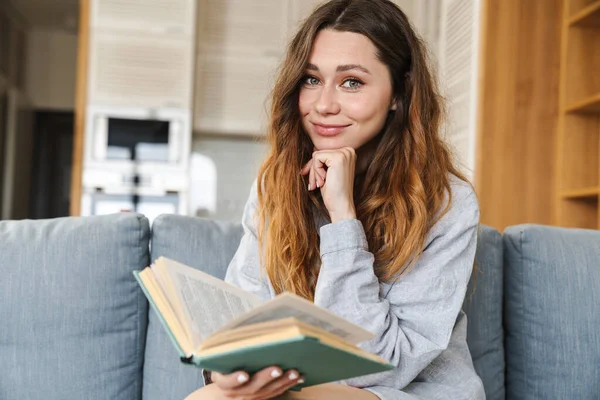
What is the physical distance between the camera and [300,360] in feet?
2.62

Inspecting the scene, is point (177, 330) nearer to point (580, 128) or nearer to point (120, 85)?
point (580, 128)

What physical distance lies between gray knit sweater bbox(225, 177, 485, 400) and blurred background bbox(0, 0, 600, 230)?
157cm

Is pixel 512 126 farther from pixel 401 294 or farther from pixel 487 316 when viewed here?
pixel 401 294

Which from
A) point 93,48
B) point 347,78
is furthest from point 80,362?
point 93,48

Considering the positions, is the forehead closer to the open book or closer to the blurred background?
the open book

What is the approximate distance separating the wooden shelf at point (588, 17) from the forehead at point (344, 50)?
6.91 feet

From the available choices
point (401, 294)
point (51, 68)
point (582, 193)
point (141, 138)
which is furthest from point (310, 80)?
point (51, 68)

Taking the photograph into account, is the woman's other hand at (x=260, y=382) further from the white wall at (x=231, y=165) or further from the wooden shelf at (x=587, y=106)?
the white wall at (x=231, y=165)

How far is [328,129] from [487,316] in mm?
618

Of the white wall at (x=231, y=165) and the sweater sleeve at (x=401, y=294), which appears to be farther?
the white wall at (x=231, y=165)

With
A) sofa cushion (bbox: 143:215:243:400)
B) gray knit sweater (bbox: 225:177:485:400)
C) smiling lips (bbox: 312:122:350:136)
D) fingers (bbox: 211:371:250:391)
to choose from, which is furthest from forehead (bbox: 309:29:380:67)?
fingers (bbox: 211:371:250:391)

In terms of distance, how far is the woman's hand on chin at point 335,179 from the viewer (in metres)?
1.24

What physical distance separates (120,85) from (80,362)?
9.75 feet

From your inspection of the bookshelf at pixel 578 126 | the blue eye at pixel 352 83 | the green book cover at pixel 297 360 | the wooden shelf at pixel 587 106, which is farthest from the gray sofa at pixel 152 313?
the bookshelf at pixel 578 126
